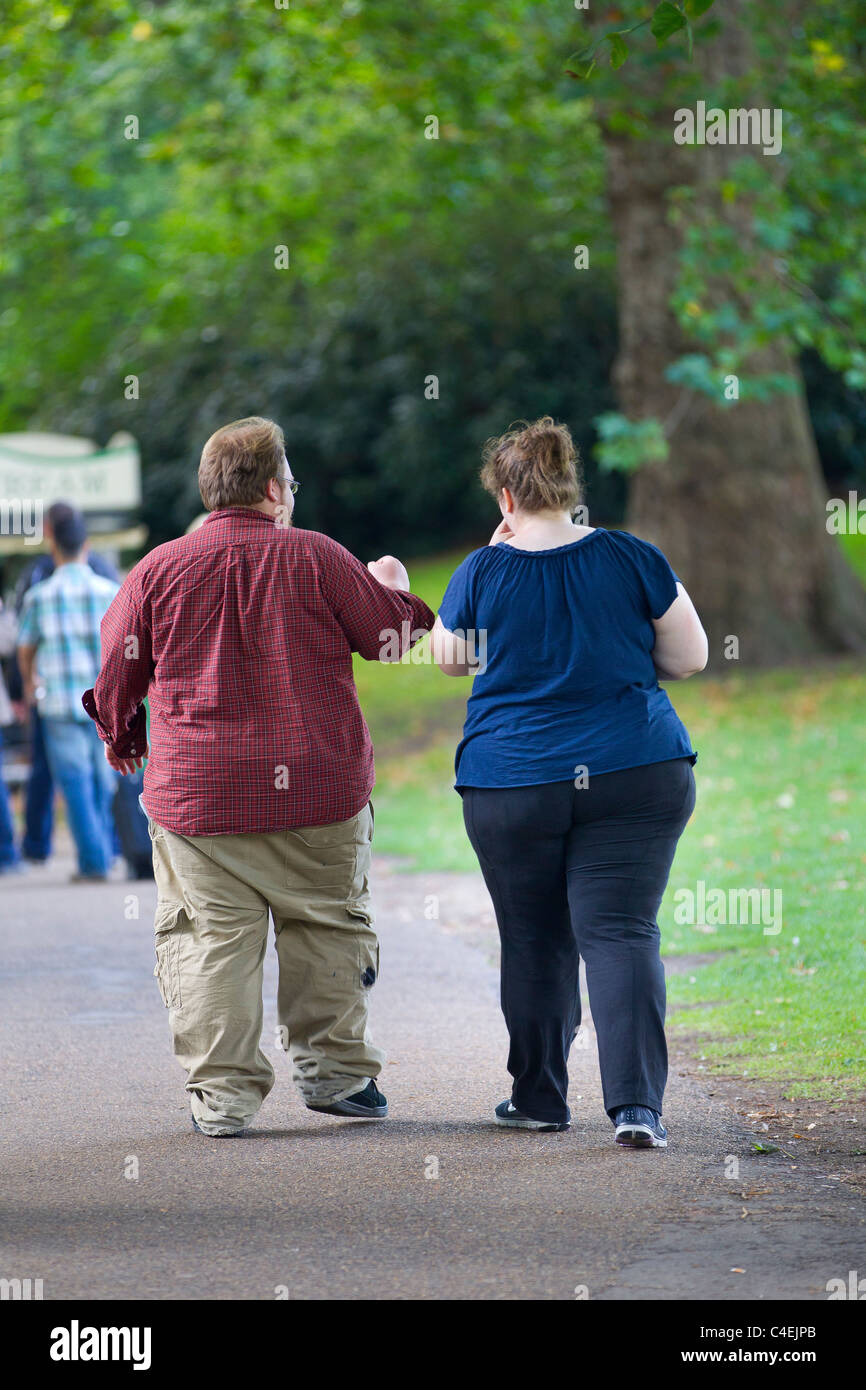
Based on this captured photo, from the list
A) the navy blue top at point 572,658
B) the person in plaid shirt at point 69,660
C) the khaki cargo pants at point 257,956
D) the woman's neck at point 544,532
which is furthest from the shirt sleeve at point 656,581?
the person in plaid shirt at point 69,660

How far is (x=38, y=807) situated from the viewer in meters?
11.4

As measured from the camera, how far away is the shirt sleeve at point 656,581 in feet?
16.0

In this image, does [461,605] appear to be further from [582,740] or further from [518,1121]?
[518,1121]

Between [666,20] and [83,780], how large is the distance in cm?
621

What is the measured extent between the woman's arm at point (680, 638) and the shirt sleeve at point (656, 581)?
0.03 meters

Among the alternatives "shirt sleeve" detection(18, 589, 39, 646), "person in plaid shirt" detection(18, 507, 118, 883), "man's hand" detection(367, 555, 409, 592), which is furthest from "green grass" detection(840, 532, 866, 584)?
"man's hand" detection(367, 555, 409, 592)

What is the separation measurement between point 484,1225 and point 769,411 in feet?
47.5

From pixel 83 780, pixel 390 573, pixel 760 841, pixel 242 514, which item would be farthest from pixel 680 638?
pixel 83 780

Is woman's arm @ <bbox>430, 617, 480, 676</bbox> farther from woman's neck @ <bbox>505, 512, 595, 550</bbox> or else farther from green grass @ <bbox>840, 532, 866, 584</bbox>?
green grass @ <bbox>840, 532, 866, 584</bbox>

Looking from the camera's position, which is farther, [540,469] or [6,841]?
[6,841]

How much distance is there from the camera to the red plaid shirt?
197 inches

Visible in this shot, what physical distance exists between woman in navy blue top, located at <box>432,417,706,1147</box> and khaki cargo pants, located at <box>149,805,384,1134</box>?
0.47 meters
